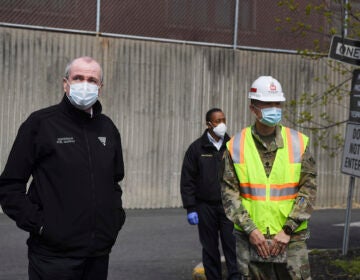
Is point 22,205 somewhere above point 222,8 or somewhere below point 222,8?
below

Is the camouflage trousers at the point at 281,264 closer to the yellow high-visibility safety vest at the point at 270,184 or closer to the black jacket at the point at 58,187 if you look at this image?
the yellow high-visibility safety vest at the point at 270,184

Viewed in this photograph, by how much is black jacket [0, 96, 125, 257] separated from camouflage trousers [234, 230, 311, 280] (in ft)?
3.17

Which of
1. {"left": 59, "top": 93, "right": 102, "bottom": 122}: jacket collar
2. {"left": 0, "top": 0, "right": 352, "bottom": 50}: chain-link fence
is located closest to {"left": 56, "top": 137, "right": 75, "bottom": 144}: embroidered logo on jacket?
{"left": 59, "top": 93, "right": 102, "bottom": 122}: jacket collar

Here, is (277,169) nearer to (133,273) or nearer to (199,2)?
(133,273)

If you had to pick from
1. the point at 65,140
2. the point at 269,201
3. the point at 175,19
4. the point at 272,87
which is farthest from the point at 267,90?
the point at 175,19

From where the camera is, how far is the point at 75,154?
429cm

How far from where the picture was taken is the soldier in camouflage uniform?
4703 millimetres

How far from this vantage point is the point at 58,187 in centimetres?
424

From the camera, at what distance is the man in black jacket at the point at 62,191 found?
13.9 ft

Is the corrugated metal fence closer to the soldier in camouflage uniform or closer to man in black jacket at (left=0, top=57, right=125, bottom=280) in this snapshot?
the soldier in camouflage uniform

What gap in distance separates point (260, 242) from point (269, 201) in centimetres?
27

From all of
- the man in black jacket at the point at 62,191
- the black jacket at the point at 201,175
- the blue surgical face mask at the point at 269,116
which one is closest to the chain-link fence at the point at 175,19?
the black jacket at the point at 201,175

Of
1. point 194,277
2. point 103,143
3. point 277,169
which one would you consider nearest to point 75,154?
point 103,143

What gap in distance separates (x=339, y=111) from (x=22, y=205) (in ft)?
43.3
